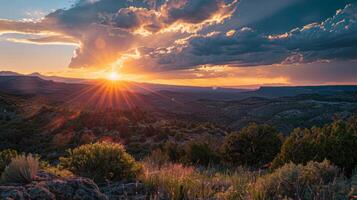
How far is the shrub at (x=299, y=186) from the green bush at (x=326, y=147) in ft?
9.56

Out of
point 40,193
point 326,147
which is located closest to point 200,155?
point 326,147

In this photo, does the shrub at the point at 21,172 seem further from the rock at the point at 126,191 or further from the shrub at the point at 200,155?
the shrub at the point at 200,155

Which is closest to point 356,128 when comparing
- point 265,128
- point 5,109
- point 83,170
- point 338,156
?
point 338,156

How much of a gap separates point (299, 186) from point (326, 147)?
457 cm

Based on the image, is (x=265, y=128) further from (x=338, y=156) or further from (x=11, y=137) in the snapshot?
(x=11, y=137)

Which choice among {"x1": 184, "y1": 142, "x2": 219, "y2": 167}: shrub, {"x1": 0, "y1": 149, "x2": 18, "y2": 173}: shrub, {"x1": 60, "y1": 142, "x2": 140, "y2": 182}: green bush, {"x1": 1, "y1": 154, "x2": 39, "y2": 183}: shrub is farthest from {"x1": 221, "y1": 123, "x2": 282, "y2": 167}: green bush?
{"x1": 1, "y1": 154, "x2": 39, "y2": 183}: shrub

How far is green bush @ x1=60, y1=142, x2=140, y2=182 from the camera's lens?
807 centimetres

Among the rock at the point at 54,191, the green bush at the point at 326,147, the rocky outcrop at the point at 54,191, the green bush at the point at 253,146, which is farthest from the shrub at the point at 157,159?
the rock at the point at 54,191

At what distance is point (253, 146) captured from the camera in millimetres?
15945

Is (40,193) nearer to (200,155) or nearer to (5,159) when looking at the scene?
(5,159)

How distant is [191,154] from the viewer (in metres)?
17.0

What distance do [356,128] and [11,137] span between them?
36.1 m

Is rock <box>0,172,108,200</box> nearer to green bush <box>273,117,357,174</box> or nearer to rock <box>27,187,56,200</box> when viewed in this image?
rock <box>27,187,56,200</box>

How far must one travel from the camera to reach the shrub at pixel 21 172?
240 inches
